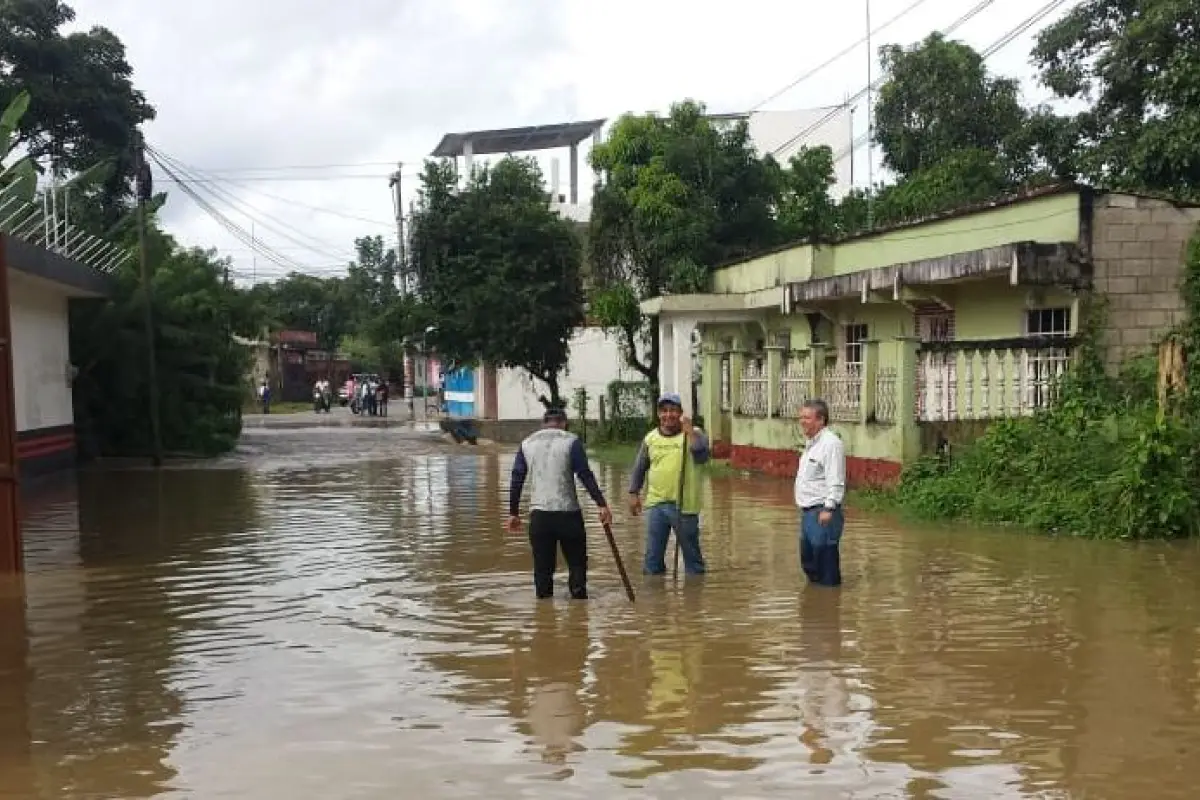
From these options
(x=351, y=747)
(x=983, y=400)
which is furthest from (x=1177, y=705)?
(x=983, y=400)

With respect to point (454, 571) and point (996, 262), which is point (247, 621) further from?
point (996, 262)

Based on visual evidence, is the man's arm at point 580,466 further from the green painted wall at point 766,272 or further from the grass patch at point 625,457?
the green painted wall at point 766,272

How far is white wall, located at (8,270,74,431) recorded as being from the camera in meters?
21.2

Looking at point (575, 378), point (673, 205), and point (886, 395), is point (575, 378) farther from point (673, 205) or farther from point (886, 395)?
point (886, 395)

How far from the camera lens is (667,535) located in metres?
10.6

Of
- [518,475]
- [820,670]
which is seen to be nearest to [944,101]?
[518,475]

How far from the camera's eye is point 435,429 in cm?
3797

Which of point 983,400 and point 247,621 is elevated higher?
point 983,400

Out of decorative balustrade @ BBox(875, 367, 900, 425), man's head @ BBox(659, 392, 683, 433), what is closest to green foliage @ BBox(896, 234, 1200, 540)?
decorative balustrade @ BBox(875, 367, 900, 425)

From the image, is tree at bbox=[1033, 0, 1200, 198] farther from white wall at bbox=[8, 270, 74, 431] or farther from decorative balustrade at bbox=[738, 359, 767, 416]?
white wall at bbox=[8, 270, 74, 431]

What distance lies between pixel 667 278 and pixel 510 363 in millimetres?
5659

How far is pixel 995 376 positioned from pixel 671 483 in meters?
6.37

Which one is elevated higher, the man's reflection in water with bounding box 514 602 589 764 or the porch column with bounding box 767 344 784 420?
the porch column with bounding box 767 344 784 420

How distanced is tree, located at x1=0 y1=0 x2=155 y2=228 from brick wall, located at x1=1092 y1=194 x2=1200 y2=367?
29.6 meters
